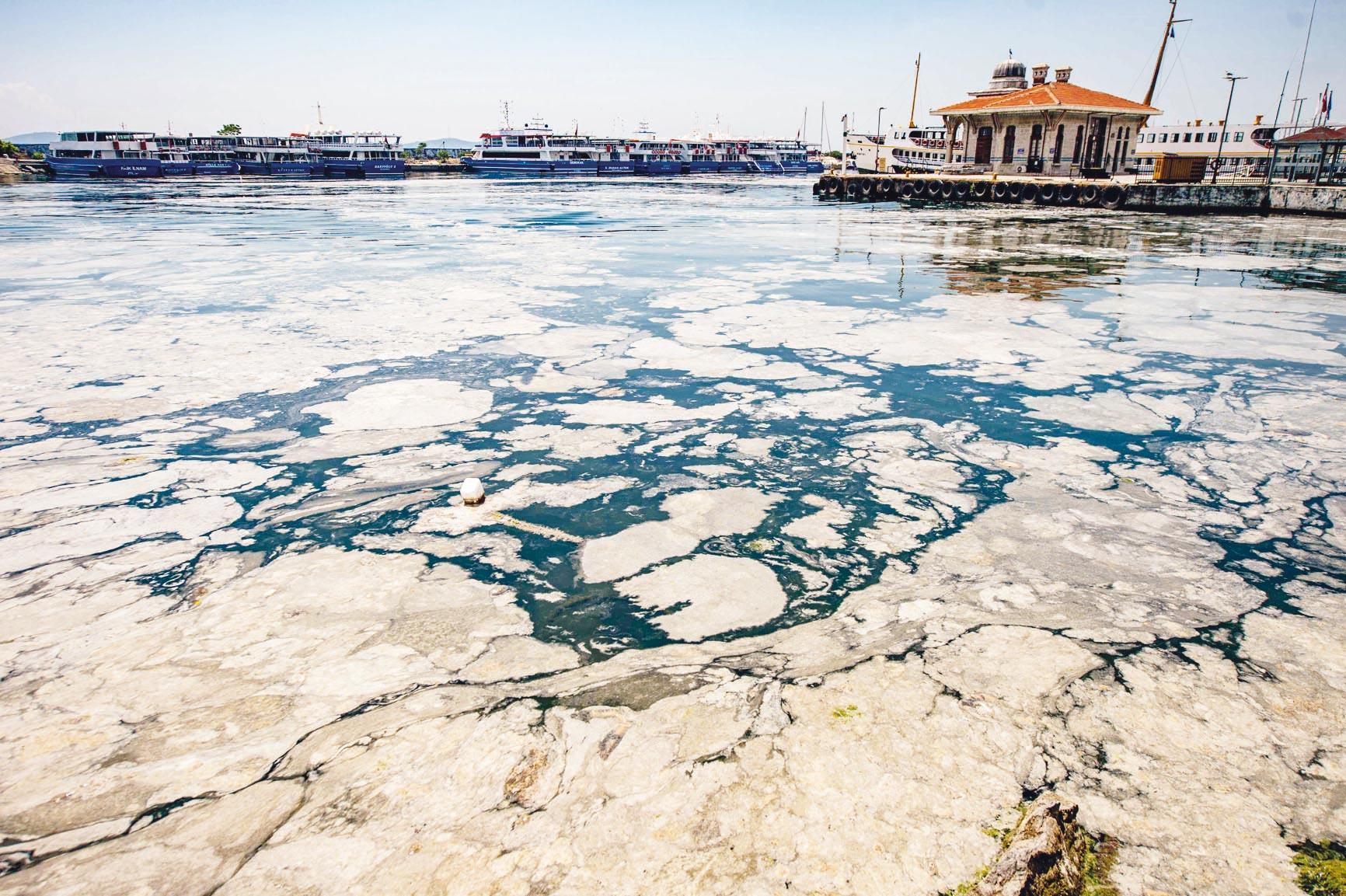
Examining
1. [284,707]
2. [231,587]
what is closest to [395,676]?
[284,707]

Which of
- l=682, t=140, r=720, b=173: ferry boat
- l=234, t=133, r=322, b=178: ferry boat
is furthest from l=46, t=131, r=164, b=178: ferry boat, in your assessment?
l=682, t=140, r=720, b=173: ferry boat

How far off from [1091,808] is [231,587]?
9.05 ft

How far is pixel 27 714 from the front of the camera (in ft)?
6.37

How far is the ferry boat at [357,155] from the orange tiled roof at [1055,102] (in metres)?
42.2

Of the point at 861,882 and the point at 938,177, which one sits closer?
the point at 861,882

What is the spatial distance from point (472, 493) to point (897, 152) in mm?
58310

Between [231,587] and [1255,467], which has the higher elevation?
[1255,467]

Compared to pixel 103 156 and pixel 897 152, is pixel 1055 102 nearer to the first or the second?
pixel 897 152

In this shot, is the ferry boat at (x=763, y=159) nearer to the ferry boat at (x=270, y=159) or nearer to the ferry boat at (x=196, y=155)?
the ferry boat at (x=270, y=159)

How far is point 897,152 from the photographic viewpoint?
5366 cm

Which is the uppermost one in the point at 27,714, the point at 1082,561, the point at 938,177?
the point at 938,177

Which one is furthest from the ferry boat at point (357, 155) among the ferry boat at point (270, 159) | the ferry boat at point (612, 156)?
the ferry boat at point (612, 156)

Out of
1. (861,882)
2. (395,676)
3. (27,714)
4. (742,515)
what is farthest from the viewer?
(742,515)

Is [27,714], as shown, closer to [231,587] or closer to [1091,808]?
[231,587]
